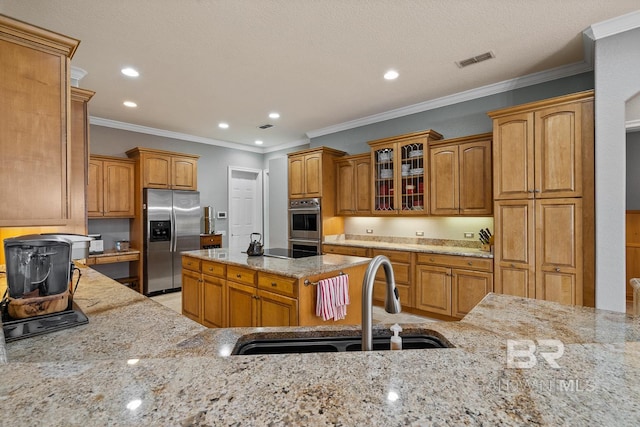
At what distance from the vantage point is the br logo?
0.72 meters

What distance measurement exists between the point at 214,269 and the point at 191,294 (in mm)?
639

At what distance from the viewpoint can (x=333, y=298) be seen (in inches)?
103

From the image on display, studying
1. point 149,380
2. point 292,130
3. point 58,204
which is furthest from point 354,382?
point 292,130

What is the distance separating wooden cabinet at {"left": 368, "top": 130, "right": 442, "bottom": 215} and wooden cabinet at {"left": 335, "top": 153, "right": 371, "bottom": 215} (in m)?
0.20

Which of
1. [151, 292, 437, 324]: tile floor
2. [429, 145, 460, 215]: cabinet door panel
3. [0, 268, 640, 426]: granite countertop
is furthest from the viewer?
[429, 145, 460, 215]: cabinet door panel

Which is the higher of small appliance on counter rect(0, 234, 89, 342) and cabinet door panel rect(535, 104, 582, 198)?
cabinet door panel rect(535, 104, 582, 198)

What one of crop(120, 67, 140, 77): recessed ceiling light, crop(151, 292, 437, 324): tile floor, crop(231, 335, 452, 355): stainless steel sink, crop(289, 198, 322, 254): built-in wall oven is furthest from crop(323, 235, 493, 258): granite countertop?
crop(120, 67, 140, 77): recessed ceiling light

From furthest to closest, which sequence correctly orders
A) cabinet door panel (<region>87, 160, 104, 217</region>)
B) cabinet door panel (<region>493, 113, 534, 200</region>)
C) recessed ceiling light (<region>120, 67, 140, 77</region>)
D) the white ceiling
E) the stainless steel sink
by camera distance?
cabinet door panel (<region>87, 160, 104, 217</region>), recessed ceiling light (<region>120, 67, 140, 77</region>), cabinet door panel (<region>493, 113, 534, 200</region>), the white ceiling, the stainless steel sink

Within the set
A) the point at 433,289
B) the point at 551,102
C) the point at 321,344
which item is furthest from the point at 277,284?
the point at 551,102

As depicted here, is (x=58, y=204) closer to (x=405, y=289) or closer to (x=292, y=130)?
(x=405, y=289)

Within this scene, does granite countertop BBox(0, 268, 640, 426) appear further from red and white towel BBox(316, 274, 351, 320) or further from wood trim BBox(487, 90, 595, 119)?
wood trim BBox(487, 90, 595, 119)

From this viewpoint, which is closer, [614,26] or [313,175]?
[614,26]

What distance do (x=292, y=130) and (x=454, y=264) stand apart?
3686 millimetres

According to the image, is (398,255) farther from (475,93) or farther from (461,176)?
(475,93)
